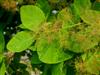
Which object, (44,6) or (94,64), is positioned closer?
(94,64)

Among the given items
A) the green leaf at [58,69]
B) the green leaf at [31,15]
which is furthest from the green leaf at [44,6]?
the green leaf at [58,69]

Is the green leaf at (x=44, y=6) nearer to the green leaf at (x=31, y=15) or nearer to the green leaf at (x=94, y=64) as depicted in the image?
the green leaf at (x=31, y=15)

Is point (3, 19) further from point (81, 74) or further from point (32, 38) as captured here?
point (81, 74)

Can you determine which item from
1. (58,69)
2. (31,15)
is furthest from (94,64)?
(31,15)

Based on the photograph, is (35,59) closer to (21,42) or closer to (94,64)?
(21,42)

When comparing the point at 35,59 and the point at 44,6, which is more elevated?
the point at 44,6

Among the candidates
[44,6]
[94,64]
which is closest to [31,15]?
[44,6]

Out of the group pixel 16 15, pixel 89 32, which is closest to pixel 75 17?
pixel 89 32
